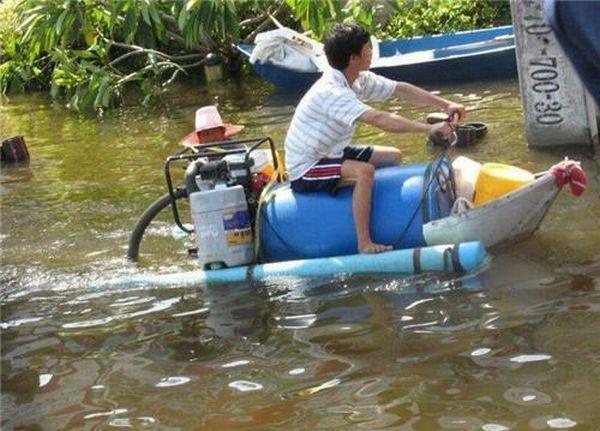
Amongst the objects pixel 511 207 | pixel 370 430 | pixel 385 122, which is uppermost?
pixel 385 122

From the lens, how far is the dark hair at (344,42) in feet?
20.0

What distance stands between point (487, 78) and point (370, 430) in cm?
967

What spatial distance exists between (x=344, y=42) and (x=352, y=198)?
0.90 meters

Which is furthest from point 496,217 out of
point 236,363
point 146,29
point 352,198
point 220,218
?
point 146,29

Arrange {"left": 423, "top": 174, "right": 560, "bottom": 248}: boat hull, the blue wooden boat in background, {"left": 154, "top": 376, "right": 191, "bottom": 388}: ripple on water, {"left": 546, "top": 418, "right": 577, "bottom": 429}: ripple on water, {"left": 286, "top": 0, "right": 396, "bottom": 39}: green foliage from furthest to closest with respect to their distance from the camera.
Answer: the blue wooden boat in background → {"left": 286, "top": 0, "right": 396, "bottom": 39}: green foliage → {"left": 423, "top": 174, "right": 560, "bottom": 248}: boat hull → {"left": 154, "top": 376, "right": 191, "bottom": 388}: ripple on water → {"left": 546, "top": 418, "right": 577, "bottom": 429}: ripple on water

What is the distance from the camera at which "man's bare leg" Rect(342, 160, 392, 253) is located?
19.8 feet

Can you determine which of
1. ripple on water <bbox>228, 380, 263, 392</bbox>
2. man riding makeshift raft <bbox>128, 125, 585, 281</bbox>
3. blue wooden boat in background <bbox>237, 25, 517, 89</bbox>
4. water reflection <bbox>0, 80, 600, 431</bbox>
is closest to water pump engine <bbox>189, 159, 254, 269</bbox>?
man riding makeshift raft <bbox>128, 125, 585, 281</bbox>

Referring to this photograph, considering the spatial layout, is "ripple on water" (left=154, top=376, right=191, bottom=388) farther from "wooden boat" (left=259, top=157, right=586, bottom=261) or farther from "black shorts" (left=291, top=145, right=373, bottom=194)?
"black shorts" (left=291, top=145, right=373, bottom=194)

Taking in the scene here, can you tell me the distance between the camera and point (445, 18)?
15828 mm

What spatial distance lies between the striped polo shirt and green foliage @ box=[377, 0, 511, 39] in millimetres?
9597

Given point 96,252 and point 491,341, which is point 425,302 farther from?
point 96,252

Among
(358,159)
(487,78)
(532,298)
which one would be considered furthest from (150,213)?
(487,78)

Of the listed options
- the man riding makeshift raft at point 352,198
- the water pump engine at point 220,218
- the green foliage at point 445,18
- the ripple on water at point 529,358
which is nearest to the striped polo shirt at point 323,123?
the man riding makeshift raft at point 352,198

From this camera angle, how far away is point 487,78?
13242mm
